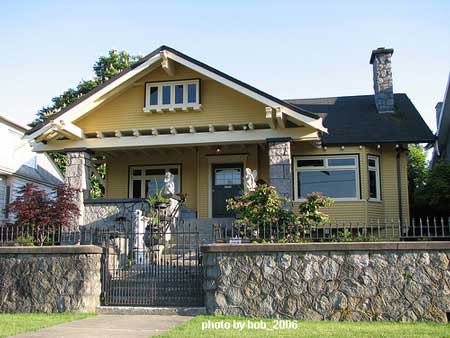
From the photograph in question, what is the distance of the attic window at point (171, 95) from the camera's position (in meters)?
16.2

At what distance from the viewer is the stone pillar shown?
15023mm

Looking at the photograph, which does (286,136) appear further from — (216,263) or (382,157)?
(216,263)

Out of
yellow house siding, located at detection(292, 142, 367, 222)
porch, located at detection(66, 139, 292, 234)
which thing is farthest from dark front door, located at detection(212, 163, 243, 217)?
yellow house siding, located at detection(292, 142, 367, 222)

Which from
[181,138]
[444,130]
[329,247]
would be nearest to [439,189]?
[444,130]

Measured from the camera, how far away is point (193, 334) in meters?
7.52

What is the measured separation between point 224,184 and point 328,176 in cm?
379

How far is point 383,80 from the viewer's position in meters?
19.2

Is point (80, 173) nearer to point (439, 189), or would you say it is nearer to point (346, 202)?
point (346, 202)

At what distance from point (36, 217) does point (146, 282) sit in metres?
5.08

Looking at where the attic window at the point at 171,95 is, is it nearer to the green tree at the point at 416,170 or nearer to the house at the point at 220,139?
the house at the point at 220,139

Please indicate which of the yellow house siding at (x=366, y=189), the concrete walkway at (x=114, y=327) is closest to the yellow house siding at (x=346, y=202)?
the yellow house siding at (x=366, y=189)

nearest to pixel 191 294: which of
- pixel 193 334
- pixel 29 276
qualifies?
pixel 193 334

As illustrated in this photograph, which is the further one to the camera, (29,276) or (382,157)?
(382,157)

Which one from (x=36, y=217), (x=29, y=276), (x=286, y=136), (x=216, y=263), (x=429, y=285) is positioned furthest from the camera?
(x=286, y=136)
